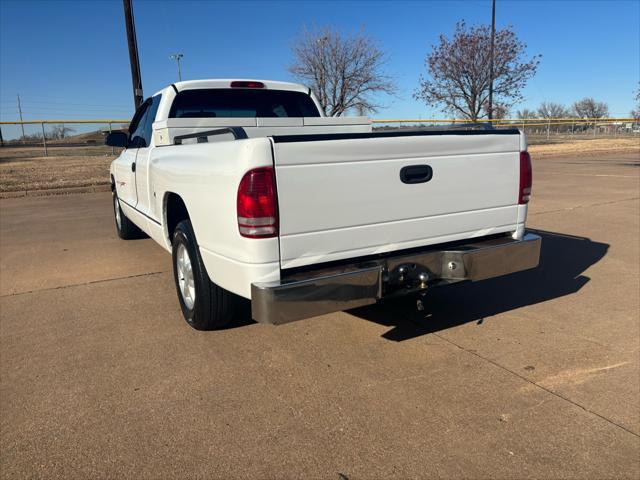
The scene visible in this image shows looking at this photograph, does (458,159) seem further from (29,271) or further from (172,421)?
(29,271)

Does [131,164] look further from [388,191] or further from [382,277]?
[382,277]

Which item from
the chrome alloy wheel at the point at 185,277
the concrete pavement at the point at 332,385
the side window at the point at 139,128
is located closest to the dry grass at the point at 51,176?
the side window at the point at 139,128

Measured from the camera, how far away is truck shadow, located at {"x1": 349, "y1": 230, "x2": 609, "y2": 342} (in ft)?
13.4

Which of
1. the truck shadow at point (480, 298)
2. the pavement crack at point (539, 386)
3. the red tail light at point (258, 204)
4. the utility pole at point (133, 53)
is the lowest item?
the pavement crack at point (539, 386)

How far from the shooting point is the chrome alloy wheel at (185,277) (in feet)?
12.8

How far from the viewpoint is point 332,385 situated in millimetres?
3131

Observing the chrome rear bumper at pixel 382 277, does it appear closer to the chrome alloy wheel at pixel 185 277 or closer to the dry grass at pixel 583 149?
the chrome alloy wheel at pixel 185 277

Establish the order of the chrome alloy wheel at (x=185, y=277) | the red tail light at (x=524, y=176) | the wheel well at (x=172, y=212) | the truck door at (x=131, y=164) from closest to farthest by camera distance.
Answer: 1. the red tail light at (x=524, y=176)
2. the chrome alloy wheel at (x=185, y=277)
3. the wheel well at (x=172, y=212)
4. the truck door at (x=131, y=164)

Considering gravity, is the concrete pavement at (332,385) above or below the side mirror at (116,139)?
below

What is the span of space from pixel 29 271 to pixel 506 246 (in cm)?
505

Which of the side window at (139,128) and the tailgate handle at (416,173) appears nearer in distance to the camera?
the tailgate handle at (416,173)

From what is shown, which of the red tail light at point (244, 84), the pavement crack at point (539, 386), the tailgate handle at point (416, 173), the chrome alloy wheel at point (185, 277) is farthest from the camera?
the red tail light at point (244, 84)

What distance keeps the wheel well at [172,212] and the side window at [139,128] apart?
149 cm

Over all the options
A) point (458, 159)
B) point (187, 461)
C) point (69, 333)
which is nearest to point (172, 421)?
point (187, 461)
